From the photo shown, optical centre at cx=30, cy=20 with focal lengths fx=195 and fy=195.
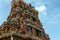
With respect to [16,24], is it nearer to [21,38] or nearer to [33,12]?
[21,38]

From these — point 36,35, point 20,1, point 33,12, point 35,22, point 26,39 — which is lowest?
point 26,39

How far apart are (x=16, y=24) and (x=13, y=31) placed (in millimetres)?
5232

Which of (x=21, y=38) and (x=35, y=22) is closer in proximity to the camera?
(x=21, y=38)

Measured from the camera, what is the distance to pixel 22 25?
70062 mm

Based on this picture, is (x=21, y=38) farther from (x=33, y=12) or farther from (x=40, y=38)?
(x=33, y=12)

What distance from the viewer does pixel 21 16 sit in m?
78.1

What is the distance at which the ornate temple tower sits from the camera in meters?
65.6

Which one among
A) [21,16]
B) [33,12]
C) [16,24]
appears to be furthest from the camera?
[33,12]

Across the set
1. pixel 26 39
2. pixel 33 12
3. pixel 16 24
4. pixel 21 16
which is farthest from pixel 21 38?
pixel 33 12

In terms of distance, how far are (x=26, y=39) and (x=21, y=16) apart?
48.9 feet

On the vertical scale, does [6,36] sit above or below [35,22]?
below

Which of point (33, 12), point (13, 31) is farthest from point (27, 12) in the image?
point (13, 31)

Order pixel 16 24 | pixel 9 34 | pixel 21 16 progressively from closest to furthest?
pixel 9 34 < pixel 16 24 < pixel 21 16

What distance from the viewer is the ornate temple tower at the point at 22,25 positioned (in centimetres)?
6562
